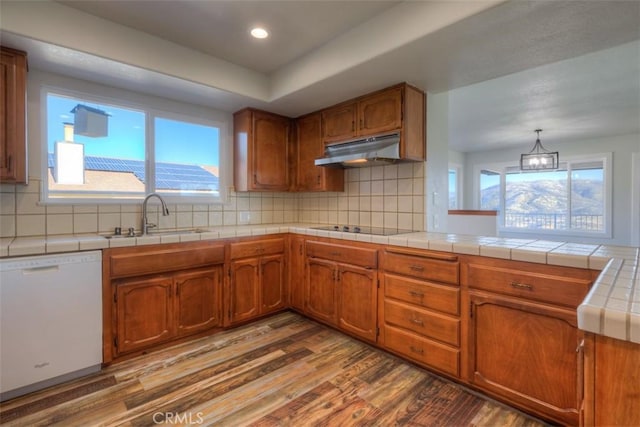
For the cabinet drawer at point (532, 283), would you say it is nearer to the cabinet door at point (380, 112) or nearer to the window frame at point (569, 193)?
the cabinet door at point (380, 112)

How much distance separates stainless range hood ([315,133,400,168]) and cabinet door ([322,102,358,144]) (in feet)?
0.27

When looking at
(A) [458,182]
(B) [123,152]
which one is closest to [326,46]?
(B) [123,152]

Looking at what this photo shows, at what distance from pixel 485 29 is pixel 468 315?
65.7 inches

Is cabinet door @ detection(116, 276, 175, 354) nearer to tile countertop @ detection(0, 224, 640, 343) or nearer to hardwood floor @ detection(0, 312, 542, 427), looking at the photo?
hardwood floor @ detection(0, 312, 542, 427)

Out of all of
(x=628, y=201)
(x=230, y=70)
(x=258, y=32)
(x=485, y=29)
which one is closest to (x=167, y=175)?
(x=230, y=70)

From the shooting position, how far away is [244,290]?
9.23ft

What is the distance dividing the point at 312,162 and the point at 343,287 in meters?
1.42

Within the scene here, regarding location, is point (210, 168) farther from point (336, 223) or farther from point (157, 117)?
point (336, 223)

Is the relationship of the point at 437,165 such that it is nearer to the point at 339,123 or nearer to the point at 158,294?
the point at 339,123

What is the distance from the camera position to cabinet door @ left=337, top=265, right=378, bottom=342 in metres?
2.39

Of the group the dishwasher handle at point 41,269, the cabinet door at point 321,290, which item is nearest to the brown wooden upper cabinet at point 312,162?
the cabinet door at point 321,290

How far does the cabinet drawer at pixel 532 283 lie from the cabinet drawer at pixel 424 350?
0.50 metres

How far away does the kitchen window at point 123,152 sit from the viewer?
92.9 inches

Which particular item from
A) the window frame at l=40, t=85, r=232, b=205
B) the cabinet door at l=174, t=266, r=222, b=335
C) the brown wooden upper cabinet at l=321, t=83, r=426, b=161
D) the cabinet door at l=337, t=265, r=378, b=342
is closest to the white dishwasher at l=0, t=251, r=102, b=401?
the cabinet door at l=174, t=266, r=222, b=335
